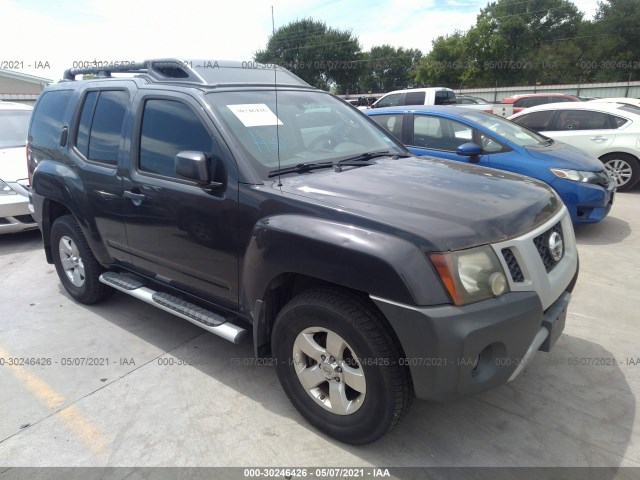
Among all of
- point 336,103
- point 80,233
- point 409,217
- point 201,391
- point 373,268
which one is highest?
point 336,103

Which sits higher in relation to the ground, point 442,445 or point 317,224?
point 317,224

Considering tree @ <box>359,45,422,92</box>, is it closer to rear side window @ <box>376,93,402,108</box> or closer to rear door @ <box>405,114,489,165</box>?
rear side window @ <box>376,93,402,108</box>

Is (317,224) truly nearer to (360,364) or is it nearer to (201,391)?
(360,364)

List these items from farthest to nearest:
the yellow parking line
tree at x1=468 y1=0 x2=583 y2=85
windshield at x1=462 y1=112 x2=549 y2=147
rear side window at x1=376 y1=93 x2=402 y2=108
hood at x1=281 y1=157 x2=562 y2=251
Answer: tree at x1=468 y1=0 x2=583 y2=85 → rear side window at x1=376 y1=93 x2=402 y2=108 → windshield at x1=462 y1=112 x2=549 y2=147 → the yellow parking line → hood at x1=281 y1=157 x2=562 y2=251

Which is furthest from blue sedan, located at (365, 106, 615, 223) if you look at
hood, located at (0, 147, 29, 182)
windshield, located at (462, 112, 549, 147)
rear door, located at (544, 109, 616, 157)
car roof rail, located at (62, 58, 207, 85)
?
hood, located at (0, 147, 29, 182)

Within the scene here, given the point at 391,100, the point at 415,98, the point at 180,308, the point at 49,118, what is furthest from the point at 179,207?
the point at 391,100

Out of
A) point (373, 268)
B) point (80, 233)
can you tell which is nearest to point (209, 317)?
point (373, 268)

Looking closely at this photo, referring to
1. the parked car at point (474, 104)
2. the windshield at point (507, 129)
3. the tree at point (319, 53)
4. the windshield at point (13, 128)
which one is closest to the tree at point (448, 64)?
the tree at point (319, 53)

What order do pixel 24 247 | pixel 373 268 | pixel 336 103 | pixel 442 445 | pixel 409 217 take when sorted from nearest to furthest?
pixel 373 268 → pixel 409 217 → pixel 442 445 → pixel 336 103 → pixel 24 247

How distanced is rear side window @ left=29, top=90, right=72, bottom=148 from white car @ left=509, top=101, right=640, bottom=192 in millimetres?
6824

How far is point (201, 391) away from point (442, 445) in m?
1.52

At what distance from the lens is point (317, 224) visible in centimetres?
231

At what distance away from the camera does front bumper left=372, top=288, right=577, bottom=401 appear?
6.53 ft

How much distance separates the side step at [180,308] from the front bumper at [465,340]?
1140mm
